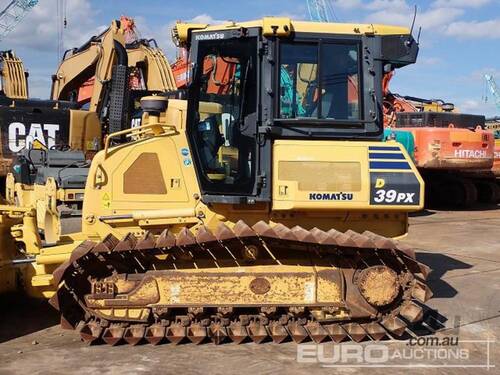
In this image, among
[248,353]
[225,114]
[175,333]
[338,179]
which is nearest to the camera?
[248,353]

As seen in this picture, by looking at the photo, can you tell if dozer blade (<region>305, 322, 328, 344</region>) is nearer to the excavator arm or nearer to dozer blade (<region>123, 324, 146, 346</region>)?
dozer blade (<region>123, 324, 146, 346</region>)

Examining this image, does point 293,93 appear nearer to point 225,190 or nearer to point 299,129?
point 299,129

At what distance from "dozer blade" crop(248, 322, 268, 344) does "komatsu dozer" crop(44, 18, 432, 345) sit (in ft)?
0.03

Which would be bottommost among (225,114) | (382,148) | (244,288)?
(244,288)

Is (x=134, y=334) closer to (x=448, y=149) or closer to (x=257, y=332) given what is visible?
(x=257, y=332)

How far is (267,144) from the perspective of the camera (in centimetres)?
548

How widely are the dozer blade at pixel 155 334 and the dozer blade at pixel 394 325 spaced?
1.97 meters

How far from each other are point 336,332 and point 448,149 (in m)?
11.4

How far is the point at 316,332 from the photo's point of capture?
5328mm

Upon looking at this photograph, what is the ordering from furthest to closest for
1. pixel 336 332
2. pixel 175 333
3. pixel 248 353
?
pixel 336 332
pixel 175 333
pixel 248 353

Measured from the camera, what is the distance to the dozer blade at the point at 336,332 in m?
5.34

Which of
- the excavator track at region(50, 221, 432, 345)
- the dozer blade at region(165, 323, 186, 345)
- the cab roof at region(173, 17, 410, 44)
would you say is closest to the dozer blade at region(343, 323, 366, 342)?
the excavator track at region(50, 221, 432, 345)

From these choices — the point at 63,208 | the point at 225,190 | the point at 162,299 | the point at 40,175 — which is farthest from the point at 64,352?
the point at 40,175

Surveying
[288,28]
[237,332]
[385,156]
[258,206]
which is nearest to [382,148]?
[385,156]
